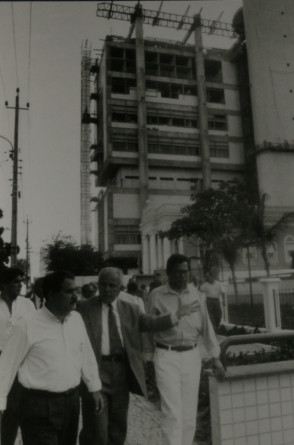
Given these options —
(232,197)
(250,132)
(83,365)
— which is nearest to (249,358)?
(83,365)

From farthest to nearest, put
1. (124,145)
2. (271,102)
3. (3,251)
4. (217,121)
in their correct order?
(217,121), (124,145), (271,102), (3,251)

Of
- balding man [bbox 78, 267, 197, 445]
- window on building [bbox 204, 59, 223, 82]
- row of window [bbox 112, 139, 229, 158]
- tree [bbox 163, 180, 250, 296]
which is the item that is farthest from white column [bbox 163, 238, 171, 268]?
balding man [bbox 78, 267, 197, 445]

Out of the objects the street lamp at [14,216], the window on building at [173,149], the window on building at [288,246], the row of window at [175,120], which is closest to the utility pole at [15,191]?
the street lamp at [14,216]

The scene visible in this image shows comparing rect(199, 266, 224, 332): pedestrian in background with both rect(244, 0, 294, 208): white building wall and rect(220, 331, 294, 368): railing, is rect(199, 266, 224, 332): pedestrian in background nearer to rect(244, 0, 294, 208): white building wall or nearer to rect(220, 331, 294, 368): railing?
rect(220, 331, 294, 368): railing

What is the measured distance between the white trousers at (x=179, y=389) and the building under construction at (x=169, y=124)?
45.3m

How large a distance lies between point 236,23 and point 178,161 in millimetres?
20540

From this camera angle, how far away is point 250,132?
5906 centimetres

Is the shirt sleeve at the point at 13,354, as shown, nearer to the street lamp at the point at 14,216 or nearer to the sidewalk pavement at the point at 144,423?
the sidewalk pavement at the point at 144,423

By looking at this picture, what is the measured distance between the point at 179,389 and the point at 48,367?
162 centimetres

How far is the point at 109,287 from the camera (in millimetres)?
3965

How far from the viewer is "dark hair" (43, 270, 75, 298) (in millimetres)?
3076

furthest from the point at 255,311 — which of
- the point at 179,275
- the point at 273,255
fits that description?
the point at 273,255

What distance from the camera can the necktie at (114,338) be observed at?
3810 mm

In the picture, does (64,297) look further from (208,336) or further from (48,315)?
(208,336)
